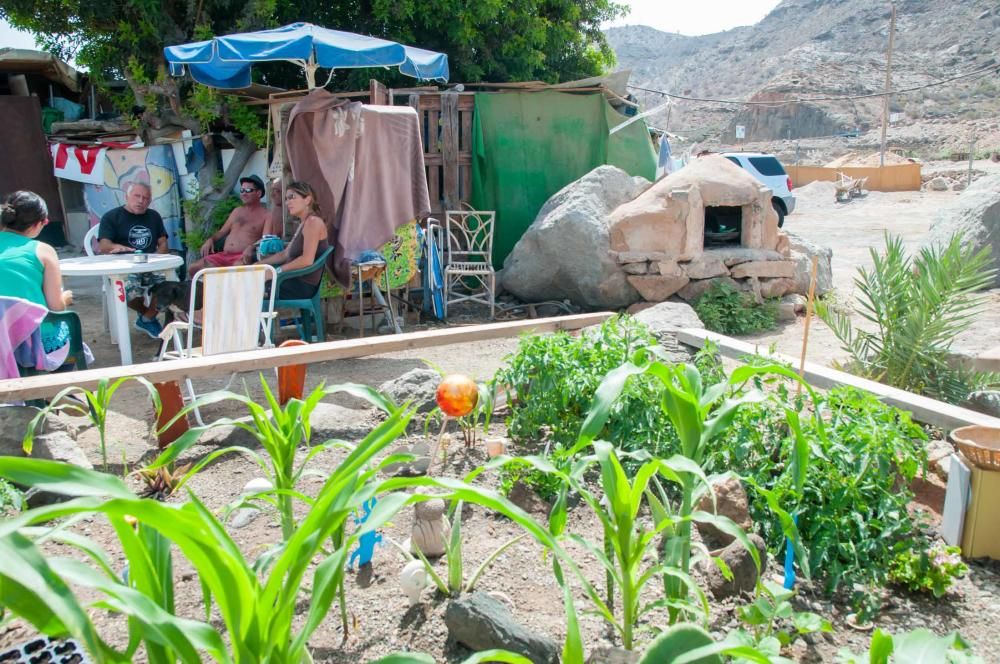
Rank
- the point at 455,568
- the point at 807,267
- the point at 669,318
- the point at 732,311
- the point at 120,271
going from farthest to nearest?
the point at 807,267, the point at 732,311, the point at 120,271, the point at 669,318, the point at 455,568

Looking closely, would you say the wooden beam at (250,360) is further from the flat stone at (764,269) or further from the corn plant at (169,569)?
the flat stone at (764,269)

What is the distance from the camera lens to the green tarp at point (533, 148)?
858cm

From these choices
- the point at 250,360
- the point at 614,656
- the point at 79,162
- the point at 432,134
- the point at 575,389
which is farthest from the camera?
the point at 79,162

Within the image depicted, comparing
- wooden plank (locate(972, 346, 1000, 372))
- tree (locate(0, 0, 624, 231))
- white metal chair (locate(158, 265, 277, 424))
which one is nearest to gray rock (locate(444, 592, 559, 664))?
white metal chair (locate(158, 265, 277, 424))

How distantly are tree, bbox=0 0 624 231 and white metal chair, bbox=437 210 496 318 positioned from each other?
251 centimetres

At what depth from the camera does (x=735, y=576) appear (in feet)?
7.58

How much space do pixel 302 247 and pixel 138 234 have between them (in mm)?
1599

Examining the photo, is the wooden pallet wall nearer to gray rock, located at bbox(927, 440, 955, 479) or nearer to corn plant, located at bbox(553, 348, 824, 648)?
gray rock, located at bbox(927, 440, 955, 479)

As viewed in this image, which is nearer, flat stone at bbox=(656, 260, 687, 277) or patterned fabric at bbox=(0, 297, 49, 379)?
patterned fabric at bbox=(0, 297, 49, 379)

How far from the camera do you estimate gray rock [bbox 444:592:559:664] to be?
185 centimetres

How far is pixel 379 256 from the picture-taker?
6.23 m

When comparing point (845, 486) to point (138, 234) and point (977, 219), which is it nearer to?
point (138, 234)

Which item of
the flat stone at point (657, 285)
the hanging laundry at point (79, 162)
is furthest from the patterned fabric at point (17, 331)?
the hanging laundry at point (79, 162)

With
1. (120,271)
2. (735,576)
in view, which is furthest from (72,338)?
(735,576)
